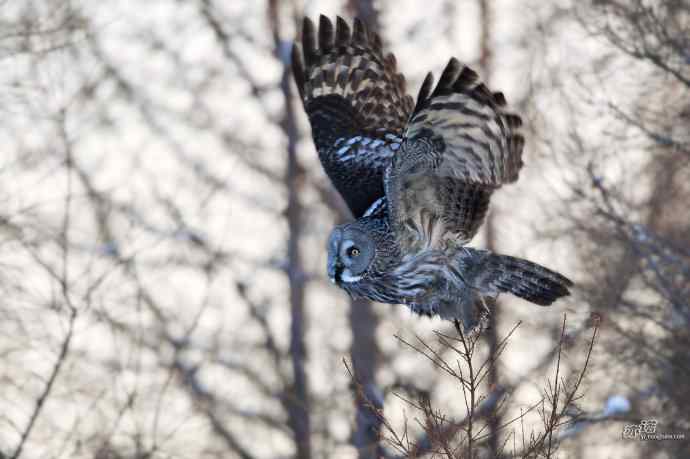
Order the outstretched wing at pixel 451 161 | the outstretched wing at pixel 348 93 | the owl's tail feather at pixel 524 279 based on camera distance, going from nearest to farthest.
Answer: the outstretched wing at pixel 451 161
the owl's tail feather at pixel 524 279
the outstretched wing at pixel 348 93

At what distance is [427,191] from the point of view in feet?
11.5

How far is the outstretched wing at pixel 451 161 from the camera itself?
3.31m

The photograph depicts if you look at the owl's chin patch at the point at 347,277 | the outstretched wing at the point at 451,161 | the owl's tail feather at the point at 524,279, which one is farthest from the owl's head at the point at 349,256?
the owl's tail feather at the point at 524,279

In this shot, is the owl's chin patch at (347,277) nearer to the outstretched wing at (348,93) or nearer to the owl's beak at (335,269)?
the owl's beak at (335,269)

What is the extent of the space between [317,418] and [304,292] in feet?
3.74

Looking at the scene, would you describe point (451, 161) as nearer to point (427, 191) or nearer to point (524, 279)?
point (427, 191)

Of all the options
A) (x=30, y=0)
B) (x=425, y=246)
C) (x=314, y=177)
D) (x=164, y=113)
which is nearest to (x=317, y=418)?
(x=314, y=177)

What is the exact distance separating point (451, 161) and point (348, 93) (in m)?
0.87

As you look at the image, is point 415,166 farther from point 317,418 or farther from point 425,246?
point 317,418

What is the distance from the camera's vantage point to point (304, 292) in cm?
825

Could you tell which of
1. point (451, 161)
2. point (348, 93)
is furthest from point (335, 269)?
point (348, 93)

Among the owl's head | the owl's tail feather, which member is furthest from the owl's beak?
the owl's tail feather

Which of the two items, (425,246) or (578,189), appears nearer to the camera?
(425,246)

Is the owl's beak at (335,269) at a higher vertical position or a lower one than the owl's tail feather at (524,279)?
lower
